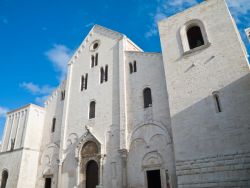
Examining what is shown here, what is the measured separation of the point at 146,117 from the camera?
14.9 metres

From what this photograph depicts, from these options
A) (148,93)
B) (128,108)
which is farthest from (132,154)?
(148,93)

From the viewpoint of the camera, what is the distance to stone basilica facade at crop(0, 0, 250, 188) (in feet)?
35.4

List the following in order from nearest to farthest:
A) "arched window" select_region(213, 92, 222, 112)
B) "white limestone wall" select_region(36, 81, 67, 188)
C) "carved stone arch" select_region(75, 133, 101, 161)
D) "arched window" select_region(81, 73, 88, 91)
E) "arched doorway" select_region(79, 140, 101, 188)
Result: 1. "arched window" select_region(213, 92, 222, 112)
2. "arched doorway" select_region(79, 140, 101, 188)
3. "carved stone arch" select_region(75, 133, 101, 161)
4. "white limestone wall" select_region(36, 81, 67, 188)
5. "arched window" select_region(81, 73, 88, 91)

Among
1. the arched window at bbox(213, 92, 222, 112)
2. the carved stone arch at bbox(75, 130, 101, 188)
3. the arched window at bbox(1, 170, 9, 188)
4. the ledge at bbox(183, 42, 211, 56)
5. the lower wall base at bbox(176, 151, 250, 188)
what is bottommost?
the lower wall base at bbox(176, 151, 250, 188)

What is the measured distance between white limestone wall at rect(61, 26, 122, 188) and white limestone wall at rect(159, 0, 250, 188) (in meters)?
5.17

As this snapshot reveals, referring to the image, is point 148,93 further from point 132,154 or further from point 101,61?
point 101,61

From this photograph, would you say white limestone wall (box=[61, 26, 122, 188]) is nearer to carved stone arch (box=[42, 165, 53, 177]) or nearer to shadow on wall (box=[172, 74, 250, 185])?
carved stone arch (box=[42, 165, 53, 177])

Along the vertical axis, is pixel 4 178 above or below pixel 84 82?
below

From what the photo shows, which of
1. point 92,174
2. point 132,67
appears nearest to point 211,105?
point 132,67

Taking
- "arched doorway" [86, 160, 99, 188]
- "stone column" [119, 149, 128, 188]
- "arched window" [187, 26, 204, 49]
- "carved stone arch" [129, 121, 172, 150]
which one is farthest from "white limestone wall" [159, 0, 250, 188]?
"arched doorway" [86, 160, 99, 188]

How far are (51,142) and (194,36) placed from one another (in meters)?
15.2

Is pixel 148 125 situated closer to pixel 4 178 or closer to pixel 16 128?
pixel 16 128

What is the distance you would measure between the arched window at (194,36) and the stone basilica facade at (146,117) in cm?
7

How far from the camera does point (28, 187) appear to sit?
18406 mm
